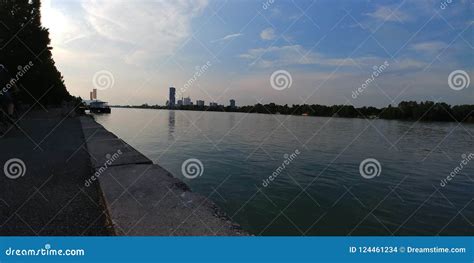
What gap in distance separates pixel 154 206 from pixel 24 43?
39478mm

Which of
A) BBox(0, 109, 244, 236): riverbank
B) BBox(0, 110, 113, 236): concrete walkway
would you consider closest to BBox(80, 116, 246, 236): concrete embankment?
BBox(0, 109, 244, 236): riverbank

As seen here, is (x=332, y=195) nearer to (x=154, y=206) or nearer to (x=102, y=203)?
(x=154, y=206)

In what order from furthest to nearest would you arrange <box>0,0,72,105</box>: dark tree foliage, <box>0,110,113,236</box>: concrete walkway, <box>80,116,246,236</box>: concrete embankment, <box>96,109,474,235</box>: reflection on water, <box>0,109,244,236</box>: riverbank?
1. <box>0,0,72,105</box>: dark tree foliage
2. <box>96,109,474,235</box>: reflection on water
3. <box>0,110,113,236</box>: concrete walkway
4. <box>0,109,244,236</box>: riverbank
5. <box>80,116,246,236</box>: concrete embankment

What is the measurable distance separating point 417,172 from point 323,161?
13.3 feet

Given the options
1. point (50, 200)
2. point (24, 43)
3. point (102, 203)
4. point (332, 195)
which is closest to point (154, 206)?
point (102, 203)

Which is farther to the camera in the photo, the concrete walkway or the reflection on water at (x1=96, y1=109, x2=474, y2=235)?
the reflection on water at (x1=96, y1=109, x2=474, y2=235)

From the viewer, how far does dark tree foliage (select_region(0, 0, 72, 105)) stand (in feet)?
113

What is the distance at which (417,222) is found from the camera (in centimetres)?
776

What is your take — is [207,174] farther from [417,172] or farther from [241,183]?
[417,172]

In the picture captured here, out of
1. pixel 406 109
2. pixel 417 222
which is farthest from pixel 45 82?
pixel 406 109

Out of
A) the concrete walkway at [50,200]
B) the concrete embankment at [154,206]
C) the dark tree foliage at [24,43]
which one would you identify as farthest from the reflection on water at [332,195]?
the dark tree foliage at [24,43]

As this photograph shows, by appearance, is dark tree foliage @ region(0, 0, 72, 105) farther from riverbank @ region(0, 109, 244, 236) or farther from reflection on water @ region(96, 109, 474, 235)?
riverbank @ region(0, 109, 244, 236)

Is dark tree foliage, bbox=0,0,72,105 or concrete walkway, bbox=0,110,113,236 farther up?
concrete walkway, bbox=0,110,113,236

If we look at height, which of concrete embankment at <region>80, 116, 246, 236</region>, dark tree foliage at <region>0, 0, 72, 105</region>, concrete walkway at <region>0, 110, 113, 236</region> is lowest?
dark tree foliage at <region>0, 0, 72, 105</region>
